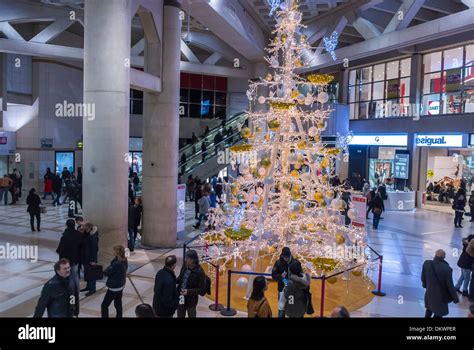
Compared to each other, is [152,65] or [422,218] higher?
[152,65]

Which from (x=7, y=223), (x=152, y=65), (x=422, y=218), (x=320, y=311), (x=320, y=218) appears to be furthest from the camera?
(x=422, y=218)

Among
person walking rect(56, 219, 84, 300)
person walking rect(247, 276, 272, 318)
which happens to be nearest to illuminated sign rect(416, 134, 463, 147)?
person walking rect(56, 219, 84, 300)

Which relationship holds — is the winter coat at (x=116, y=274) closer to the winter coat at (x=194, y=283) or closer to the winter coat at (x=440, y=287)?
the winter coat at (x=194, y=283)

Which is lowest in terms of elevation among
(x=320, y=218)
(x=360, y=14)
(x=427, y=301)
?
(x=427, y=301)

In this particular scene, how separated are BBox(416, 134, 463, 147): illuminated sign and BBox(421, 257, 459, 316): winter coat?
15.9 meters

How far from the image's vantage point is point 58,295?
498 cm

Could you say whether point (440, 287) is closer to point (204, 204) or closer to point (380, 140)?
point (204, 204)

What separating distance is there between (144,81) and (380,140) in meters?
17.6

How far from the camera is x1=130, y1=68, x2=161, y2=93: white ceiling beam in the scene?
10414 millimetres

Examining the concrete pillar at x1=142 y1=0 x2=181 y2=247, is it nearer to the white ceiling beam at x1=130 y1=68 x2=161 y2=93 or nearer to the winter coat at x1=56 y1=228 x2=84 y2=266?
the white ceiling beam at x1=130 y1=68 x2=161 y2=93

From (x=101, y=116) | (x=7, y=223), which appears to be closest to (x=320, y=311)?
(x=101, y=116)

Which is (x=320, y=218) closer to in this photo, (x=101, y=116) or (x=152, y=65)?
(x=101, y=116)

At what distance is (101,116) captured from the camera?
9.27 m

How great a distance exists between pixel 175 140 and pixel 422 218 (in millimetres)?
11630
